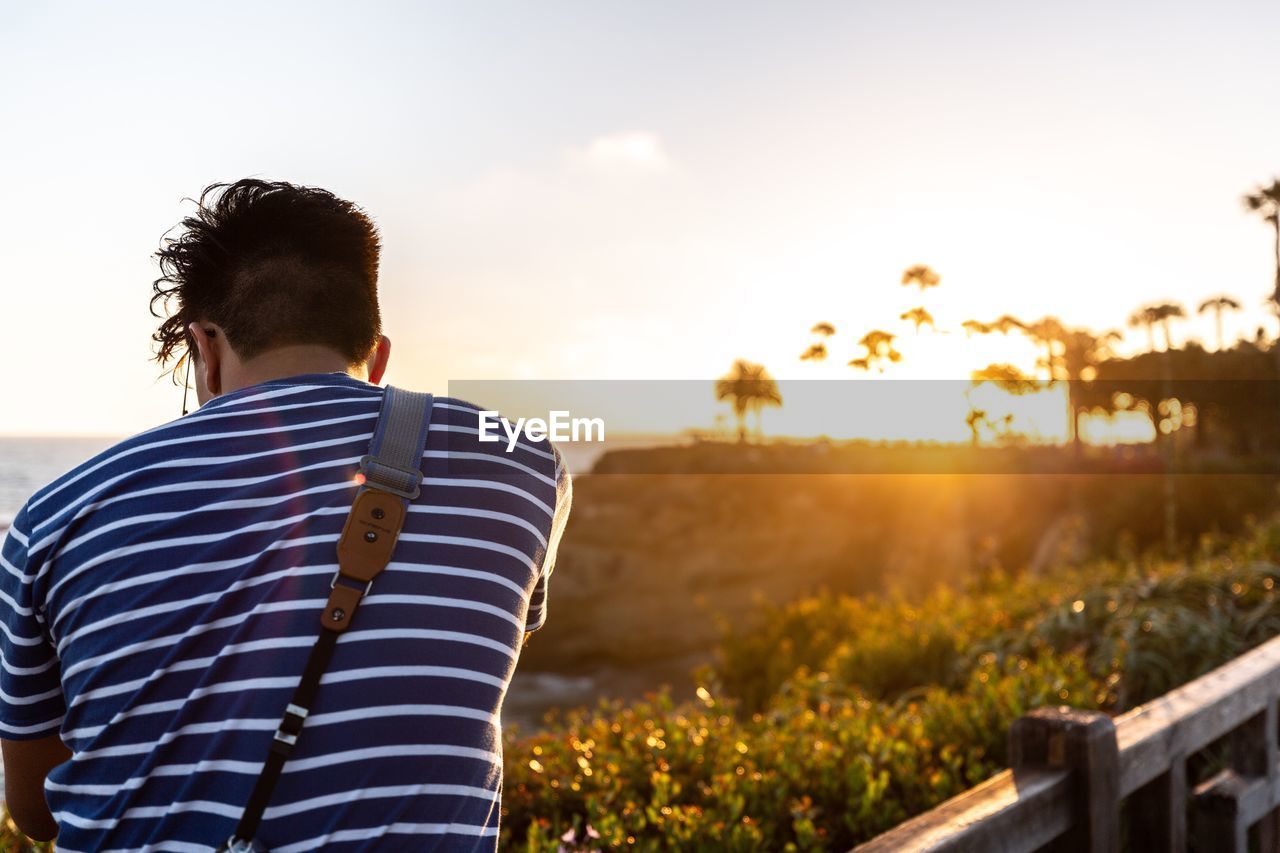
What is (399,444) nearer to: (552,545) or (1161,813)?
(552,545)

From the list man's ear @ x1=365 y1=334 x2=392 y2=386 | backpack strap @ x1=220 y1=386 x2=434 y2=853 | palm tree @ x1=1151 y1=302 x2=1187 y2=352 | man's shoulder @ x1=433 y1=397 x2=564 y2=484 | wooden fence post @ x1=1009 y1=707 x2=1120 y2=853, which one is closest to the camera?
backpack strap @ x1=220 y1=386 x2=434 y2=853

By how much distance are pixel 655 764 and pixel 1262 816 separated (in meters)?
2.56

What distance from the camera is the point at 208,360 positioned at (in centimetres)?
183

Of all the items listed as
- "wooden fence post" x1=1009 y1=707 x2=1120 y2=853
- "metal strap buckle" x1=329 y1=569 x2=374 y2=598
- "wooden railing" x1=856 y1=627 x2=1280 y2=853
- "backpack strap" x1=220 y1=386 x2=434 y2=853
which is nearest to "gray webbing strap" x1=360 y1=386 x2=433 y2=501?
"backpack strap" x1=220 y1=386 x2=434 y2=853

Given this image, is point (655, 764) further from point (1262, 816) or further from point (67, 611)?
point (67, 611)

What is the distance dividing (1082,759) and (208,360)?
256 centimetres

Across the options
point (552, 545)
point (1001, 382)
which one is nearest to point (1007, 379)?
point (1001, 382)

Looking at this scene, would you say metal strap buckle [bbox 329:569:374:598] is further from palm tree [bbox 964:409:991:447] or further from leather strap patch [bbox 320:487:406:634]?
palm tree [bbox 964:409:991:447]

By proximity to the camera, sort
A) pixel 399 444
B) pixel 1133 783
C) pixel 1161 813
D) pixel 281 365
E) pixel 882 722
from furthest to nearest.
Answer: pixel 882 722, pixel 1161 813, pixel 1133 783, pixel 281 365, pixel 399 444

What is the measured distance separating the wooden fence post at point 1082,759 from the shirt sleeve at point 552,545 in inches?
71.4

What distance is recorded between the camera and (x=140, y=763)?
4.76 feet

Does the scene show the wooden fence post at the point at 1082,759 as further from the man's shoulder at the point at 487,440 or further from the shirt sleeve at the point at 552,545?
the man's shoulder at the point at 487,440

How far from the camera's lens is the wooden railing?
2605 mm

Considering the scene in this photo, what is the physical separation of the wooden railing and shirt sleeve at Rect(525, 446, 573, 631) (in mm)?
1090
